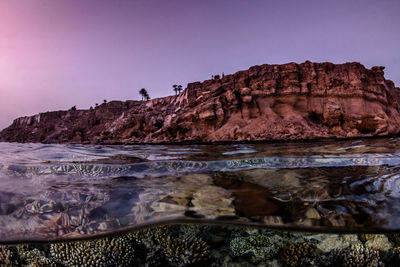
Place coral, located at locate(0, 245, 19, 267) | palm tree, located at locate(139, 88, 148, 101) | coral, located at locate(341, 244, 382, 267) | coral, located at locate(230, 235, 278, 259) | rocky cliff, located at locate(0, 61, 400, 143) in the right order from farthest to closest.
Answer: palm tree, located at locate(139, 88, 148, 101), rocky cliff, located at locate(0, 61, 400, 143), coral, located at locate(0, 245, 19, 267), coral, located at locate(230, 235, 278, 259), coral, located at locate(341, 244, 382, 267)

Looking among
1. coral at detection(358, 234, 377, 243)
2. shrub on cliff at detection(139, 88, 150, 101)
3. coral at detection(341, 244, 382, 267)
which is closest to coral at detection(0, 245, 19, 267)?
coral at detection(341, 244, 382, 267)

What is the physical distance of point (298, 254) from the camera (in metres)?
3.52

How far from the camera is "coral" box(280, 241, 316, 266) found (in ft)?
11.4

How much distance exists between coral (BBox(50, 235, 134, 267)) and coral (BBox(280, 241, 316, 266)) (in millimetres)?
3035

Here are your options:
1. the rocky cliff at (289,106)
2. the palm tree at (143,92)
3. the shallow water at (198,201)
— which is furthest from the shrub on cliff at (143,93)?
the shallow water at (198,201)

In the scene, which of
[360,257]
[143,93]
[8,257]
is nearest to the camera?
[360,257]

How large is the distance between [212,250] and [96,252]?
2.31 meters

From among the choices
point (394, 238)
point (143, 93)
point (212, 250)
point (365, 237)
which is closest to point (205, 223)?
point (212, 250)

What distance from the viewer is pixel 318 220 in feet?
11.1

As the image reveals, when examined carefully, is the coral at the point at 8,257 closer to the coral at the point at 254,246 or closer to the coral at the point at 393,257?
the coral at the point at 254,246

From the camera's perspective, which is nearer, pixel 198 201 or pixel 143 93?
pixel 198 201

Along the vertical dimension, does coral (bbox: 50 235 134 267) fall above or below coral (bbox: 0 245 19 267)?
above

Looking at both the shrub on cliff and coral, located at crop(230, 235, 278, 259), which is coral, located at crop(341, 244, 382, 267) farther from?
the shrub on cliff

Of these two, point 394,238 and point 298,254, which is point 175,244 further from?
point 394,238
